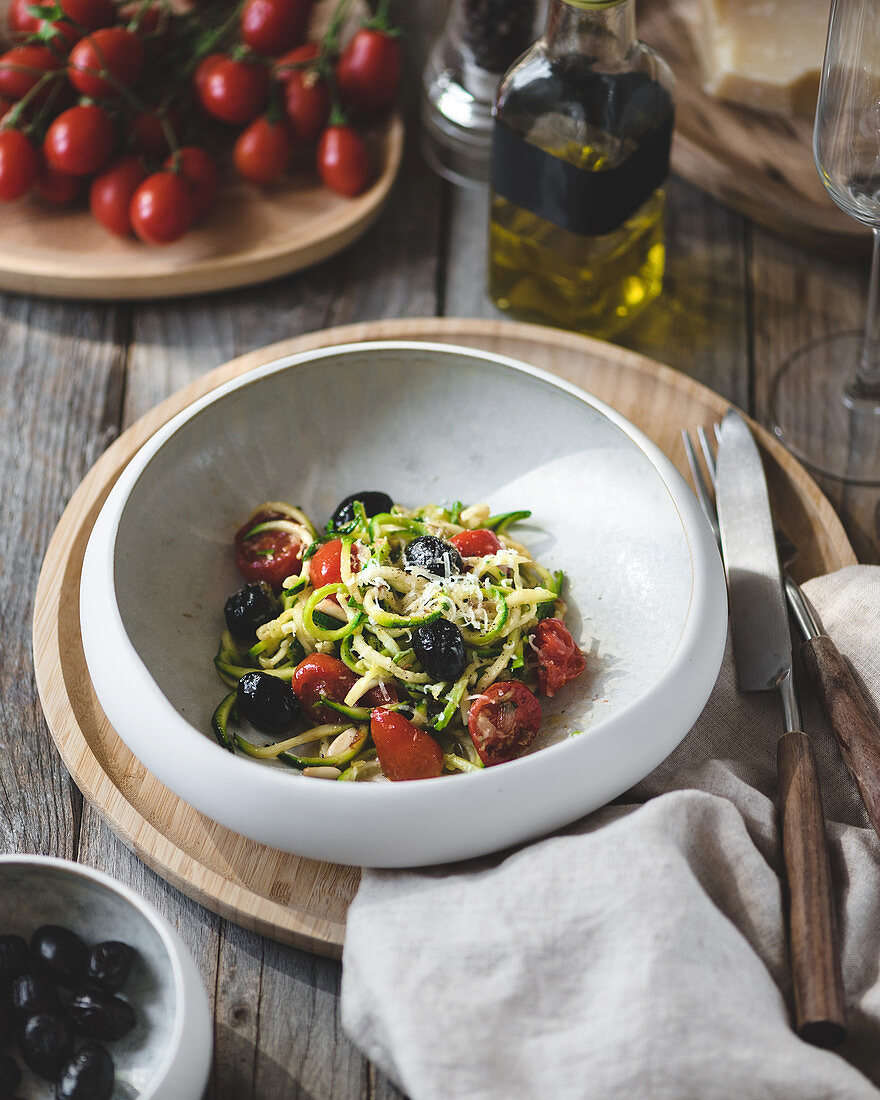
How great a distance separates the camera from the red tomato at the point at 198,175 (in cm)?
212

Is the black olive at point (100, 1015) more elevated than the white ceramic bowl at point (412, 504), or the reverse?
the white ceramic bowl at point (412, 504)

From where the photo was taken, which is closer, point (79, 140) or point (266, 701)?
A: point (266, 701)

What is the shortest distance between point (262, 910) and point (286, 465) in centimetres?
69

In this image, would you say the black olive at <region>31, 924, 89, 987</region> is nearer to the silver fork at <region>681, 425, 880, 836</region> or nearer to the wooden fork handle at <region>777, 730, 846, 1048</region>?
the wooden fork handle at <region>777, 730, 846, 1048</region>

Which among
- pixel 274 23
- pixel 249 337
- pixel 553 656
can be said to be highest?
pixel 274 23

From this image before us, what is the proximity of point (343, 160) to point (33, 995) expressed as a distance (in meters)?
1.63

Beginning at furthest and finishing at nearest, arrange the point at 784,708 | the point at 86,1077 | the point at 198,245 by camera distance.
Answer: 1. the point at 198,245
2. the point at 784,708
3. the point at 86,1077

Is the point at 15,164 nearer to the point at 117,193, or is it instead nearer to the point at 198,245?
the point at 117,193

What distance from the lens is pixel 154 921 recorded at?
109cm

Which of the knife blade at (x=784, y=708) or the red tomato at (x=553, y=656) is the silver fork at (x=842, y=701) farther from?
the red tomato at (x=553, y=656)

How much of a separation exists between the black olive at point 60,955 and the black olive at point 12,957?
1cm

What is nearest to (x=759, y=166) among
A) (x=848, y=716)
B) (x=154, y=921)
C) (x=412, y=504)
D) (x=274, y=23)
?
(x=274, y=23)

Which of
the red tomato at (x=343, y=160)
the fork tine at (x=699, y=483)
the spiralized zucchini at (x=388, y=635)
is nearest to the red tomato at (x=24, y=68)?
the red tomato at (x=343, y=160)

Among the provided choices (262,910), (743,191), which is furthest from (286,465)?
(743,191)
